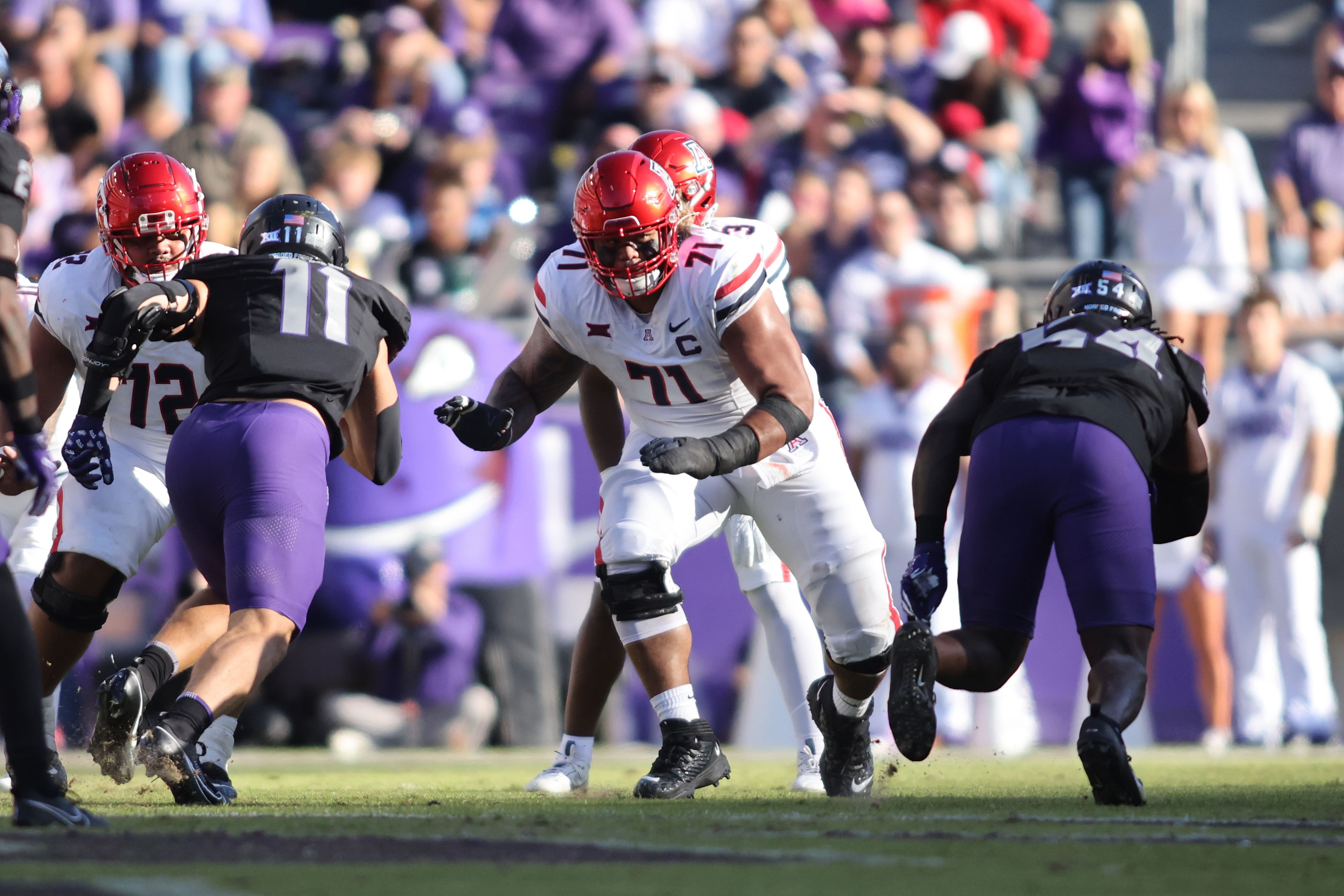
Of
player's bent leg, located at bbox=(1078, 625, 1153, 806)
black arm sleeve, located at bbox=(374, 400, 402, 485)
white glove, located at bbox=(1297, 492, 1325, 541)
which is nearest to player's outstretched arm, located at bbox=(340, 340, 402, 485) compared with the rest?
black arm sleeve, located at bbox=(374, 400, 402, 485)

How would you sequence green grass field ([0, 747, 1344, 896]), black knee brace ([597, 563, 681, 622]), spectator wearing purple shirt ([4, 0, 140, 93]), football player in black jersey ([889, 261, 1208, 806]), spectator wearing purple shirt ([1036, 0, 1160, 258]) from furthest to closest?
spectator wearing purple shirt ([4, 0, 140, 93]) < spectator wearing purple shirt ([1036, 0, 1160, 258]) < black knee brace ([597, 563, 681, 622]) < football player in black jersey ([889, 261, 1208, 806]) < green grass field ([0, 747, 1344, 896])

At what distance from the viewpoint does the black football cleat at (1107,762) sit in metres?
4.92

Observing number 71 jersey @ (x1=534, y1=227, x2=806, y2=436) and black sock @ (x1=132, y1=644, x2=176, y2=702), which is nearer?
black sock @ (x1=132, y1=644, x2=176, y2=702)

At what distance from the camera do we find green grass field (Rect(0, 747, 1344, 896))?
3.47 m

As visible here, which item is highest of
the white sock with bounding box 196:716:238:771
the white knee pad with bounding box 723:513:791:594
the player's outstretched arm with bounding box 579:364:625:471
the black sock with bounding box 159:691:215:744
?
the player's outstretched arm with bounding box 579:364:625:471

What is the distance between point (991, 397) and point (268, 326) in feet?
7.27

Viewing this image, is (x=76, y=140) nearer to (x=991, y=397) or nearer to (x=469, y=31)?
(x=469, y=31)

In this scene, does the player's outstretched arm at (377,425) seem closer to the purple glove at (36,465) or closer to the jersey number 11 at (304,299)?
the jersey number 11 at (304,299)

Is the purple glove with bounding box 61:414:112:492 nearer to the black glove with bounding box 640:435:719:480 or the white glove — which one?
the black glove with bounding box 640:435:719:480

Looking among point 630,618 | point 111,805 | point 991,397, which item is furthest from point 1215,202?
point 111,805

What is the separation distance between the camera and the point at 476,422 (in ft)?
18.7

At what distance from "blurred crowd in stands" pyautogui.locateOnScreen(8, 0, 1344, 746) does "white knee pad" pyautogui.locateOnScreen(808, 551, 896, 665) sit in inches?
158

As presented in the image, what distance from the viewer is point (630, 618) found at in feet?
18.2

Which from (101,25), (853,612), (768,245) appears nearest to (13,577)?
(853,612)
